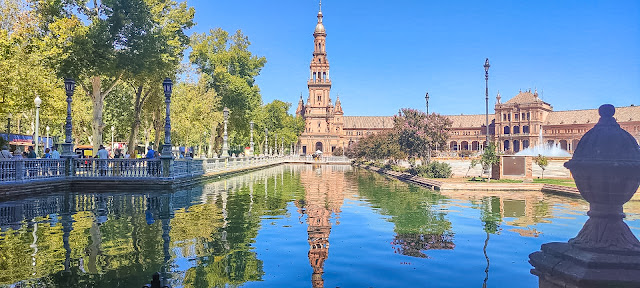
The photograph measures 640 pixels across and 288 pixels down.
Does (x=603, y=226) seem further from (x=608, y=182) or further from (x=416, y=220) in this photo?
(x=416, y=220)

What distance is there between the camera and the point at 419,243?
31.1 feet

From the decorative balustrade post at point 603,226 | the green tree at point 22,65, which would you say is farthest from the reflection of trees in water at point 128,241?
the green tree at point 22,65

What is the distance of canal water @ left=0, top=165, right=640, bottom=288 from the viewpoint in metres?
6.84

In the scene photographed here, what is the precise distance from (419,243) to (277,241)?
118 inches

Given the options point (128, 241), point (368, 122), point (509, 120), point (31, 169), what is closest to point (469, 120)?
point (509, 120)

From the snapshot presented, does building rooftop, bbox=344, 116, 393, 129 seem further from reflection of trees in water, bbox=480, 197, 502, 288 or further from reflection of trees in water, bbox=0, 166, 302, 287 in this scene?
reflection of trees in water, bbox=0, 166, 302, 287

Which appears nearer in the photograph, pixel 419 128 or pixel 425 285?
pixel 425 285

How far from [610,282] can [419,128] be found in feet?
106

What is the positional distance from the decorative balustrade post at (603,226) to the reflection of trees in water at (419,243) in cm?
315

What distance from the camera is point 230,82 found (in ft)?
162

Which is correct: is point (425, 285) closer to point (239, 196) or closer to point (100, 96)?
point (239, 196)

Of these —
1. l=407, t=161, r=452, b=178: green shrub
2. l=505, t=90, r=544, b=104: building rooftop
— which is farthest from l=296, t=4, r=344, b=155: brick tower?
l=407, t=161, r=452, b=178: green shrub

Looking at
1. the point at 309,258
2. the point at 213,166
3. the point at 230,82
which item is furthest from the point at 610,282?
the point at 230,82

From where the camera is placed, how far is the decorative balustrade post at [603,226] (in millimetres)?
5133
